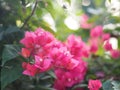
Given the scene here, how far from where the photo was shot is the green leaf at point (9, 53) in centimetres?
112

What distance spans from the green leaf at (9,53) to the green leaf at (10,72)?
0.04m

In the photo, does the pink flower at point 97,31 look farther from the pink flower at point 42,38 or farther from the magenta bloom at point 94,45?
the pink flower at point 42,38

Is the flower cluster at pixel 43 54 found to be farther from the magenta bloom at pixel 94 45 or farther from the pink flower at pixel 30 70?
the magenta bloom at pixel 94 45

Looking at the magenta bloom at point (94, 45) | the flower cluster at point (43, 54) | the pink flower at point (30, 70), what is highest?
the magenta bloom at point (94, 45)

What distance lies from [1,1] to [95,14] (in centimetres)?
83

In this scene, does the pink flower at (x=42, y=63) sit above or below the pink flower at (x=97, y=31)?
below

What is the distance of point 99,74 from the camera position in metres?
1.67

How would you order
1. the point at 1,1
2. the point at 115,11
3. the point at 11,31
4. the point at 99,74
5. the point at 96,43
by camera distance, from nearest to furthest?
the point at 11,31, the point at 1,1, the point at 99,74, the point at 115,11, the point at 96,43

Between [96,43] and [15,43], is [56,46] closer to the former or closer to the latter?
[15,43]

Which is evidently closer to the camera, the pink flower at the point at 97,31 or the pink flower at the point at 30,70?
the pink flower at the point at 30,70

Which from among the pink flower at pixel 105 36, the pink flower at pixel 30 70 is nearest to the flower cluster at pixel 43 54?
the pink flower at pixel 30 70

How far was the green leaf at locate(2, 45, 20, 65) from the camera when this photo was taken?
3.67 feet

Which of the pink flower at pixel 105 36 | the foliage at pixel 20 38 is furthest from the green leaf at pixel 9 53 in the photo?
the pink flower at pixel 105 36

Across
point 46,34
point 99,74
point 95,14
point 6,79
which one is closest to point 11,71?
point 6,79
